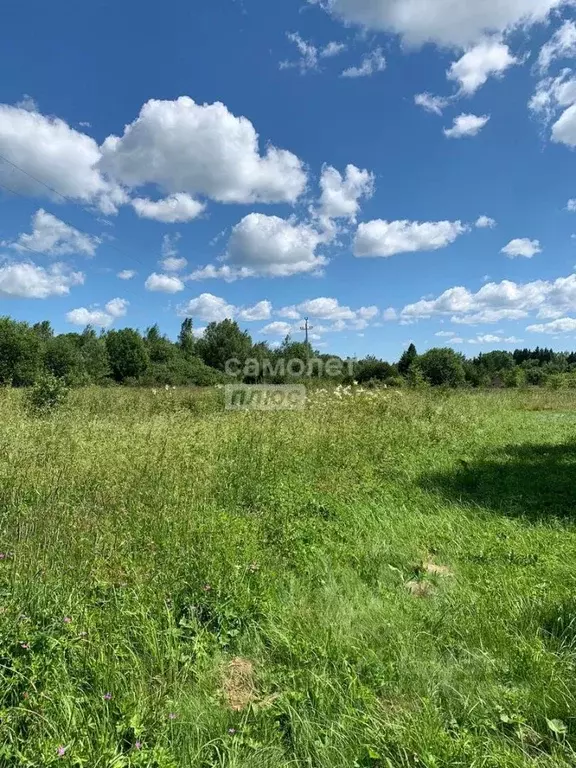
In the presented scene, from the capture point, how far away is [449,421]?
9.73m

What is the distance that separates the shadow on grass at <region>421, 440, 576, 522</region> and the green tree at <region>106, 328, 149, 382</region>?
50057 millimetres

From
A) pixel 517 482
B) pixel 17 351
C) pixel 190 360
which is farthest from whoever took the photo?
pixel 190 360

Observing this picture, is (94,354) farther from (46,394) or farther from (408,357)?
(46,394)

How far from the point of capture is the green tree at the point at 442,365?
166 ft

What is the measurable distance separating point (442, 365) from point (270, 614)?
5276 centimetres

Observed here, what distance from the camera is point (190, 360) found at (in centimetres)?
4712

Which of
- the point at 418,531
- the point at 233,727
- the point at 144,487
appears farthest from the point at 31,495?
the point at 418,531

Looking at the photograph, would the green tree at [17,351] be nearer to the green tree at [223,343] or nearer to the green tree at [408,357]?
the green tree at [223,343]

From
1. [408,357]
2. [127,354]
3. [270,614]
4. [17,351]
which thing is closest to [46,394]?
[270,614]

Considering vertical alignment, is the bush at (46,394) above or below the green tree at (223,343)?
below

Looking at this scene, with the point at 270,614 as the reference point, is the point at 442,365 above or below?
above

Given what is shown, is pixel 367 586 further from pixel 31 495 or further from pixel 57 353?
pixel 57 353

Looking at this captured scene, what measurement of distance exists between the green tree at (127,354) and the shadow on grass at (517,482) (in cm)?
5006

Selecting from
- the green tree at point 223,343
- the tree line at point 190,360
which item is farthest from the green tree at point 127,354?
the green tree at point 223,343
